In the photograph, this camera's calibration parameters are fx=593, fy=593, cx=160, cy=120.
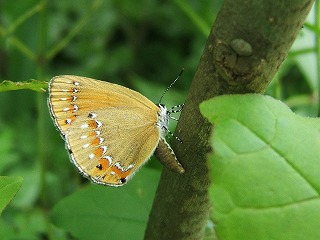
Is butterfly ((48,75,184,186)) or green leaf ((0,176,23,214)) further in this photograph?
butterfly ((48,75,184,186))

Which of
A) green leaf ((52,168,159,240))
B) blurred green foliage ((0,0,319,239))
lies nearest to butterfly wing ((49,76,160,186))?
green leaf ((52,168,159,240))

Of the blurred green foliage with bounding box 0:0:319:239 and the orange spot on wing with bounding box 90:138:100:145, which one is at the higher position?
the orange spot on wing with bounding box 90:138:100:145

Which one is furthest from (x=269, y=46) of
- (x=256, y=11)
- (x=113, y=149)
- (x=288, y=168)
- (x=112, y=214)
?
(x=112, y=214)

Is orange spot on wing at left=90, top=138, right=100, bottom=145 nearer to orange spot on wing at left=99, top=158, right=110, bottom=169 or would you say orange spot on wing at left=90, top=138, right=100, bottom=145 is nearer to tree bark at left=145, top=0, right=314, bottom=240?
orange spot on wing at left=99, top=158, right=110, bottom=169

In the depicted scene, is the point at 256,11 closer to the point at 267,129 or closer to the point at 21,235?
the point at 267,129

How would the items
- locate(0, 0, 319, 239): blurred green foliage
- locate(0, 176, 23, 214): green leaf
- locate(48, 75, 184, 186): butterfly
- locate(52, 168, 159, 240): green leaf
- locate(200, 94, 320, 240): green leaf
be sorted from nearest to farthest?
locate(200, 94, 320, 240): green leaf < locate(0, 176, 23, 214): green leaf < locate(48, 75, 184, 186): butterfly < locate(52, 168, 159, 240): green leaf < locate(0, 0, 319, 239): blurred green foliage

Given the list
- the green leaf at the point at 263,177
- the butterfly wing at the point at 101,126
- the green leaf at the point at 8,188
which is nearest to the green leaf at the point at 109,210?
the butterfly wing at the point at 101,126
